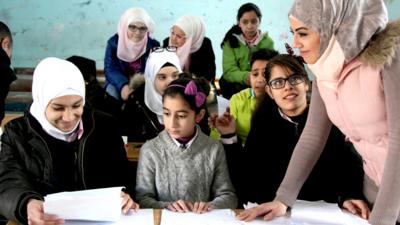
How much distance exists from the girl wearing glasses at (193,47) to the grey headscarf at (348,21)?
2698 mm

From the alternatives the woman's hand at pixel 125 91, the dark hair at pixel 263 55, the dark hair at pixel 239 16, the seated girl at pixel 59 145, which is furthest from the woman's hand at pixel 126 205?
the dark hair at pixel 239 16

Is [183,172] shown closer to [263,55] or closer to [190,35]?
[263,55]

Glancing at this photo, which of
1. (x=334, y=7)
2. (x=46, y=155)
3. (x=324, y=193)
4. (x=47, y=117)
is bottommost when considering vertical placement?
(x=324, y=193)

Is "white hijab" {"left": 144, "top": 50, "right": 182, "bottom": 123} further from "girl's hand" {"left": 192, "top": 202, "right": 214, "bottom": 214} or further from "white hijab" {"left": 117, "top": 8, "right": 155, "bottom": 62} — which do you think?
"girl's hand" {"left": 192, "top": 202, "right": 214, "bottom": 214}

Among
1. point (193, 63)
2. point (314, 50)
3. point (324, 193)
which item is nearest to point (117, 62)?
point (193, 63)

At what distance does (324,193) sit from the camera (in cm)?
194

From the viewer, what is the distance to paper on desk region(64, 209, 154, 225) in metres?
1.42

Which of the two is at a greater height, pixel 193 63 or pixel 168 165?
pixel 193 63

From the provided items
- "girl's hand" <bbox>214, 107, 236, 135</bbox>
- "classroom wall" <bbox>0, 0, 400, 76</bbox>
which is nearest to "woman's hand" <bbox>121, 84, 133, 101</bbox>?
"girl's hand" <bbox>214, 107, 236, 135</bbox>

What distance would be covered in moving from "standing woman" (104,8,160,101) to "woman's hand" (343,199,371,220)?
7.68ft

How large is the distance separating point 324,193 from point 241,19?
2469 mm

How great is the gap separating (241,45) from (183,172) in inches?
95.8

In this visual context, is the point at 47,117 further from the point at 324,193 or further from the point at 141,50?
the point at 141,50

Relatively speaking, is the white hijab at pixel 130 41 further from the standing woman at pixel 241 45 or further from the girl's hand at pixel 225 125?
the girl's hand at pixel 225 125
